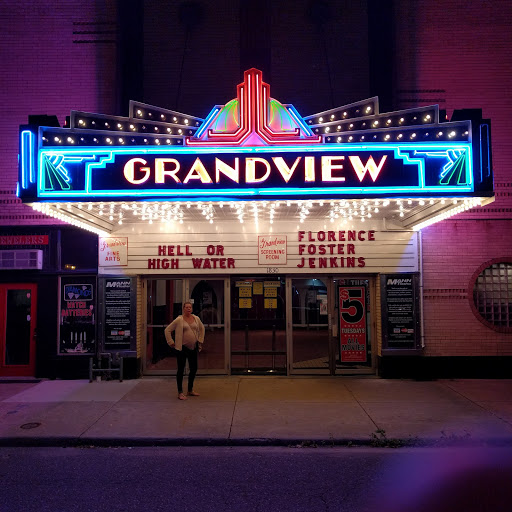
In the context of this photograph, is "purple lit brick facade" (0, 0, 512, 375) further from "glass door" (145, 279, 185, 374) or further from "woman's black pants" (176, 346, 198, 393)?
"woman's black pants" (176, 346, 198, 393)

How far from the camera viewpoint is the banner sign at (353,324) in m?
9.91

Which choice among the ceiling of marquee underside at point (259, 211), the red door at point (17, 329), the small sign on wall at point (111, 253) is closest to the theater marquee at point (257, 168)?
the ceiling of marquee underside at point (259, 211)

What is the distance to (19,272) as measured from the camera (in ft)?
32.2

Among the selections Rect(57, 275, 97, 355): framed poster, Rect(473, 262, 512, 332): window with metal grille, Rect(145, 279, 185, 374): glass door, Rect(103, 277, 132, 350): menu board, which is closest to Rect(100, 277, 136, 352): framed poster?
Rect(103, 277, 132, 350): menu board

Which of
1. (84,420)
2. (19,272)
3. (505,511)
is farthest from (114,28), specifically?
(505,511)

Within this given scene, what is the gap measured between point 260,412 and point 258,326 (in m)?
2.82

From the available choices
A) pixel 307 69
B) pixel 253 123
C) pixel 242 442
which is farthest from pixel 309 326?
pixel 307 69

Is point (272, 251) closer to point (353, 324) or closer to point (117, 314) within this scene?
point (353, 324)

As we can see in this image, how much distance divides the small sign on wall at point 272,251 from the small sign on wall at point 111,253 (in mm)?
3134

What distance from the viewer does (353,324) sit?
9961 millimetres

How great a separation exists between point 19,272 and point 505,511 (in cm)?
998

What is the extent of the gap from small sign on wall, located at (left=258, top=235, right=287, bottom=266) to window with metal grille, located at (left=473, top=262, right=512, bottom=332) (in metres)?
4.50

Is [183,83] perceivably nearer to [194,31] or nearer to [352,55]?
[194,31]

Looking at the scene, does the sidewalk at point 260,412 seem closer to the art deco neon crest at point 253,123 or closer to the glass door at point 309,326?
the glass door at point 309,326
